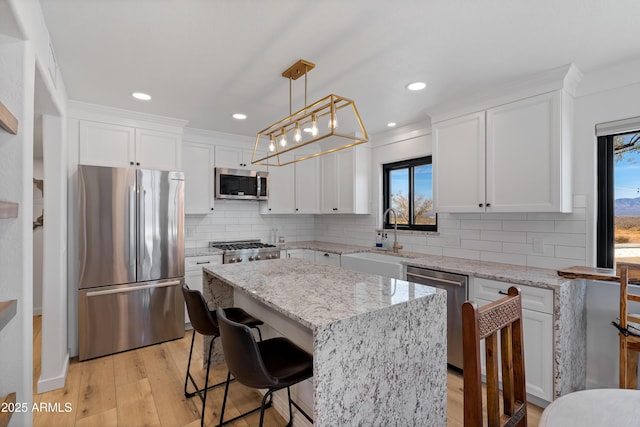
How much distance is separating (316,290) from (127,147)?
9.05ft

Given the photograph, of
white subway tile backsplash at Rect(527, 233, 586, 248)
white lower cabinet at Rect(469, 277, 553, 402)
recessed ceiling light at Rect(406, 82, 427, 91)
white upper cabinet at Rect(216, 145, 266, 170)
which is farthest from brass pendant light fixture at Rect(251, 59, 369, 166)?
white subway tile backsplash at Rect(527, 233, 586, 248)

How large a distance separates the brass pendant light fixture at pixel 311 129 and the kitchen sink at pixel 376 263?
4.18ft

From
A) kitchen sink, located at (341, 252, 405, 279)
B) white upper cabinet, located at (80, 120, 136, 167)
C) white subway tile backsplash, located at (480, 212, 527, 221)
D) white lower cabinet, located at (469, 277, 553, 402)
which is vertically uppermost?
white upper cabinet, located at (80, 120, 136, 167)

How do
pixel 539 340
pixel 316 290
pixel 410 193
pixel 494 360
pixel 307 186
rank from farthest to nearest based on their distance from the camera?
pixel 307 186 → pixel 410 193 → pixel 539 340 → pixel 316 290 → pixel 494 360

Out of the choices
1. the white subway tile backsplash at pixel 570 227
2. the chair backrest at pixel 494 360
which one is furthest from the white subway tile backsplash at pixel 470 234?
the chair backrest at pixel 494 360

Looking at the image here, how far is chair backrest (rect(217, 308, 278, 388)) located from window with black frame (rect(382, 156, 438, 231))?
282 centimetres

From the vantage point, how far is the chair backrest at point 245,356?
1.37 meters

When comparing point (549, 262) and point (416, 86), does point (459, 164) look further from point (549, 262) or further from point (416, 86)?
point (549, 262)

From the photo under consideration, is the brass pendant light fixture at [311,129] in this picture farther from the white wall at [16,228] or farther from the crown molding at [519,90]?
the white wall at [16,228]

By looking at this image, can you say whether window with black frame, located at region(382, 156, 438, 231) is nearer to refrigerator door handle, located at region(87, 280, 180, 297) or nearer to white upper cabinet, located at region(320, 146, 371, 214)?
white upper cabinet, located at region(320, 146, 371, 214)

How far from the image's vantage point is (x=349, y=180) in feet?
14.4

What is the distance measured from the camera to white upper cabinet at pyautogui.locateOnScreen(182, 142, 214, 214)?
399 centimetres

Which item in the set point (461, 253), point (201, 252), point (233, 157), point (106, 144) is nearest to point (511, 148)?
point (461, 253)

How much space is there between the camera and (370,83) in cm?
259
